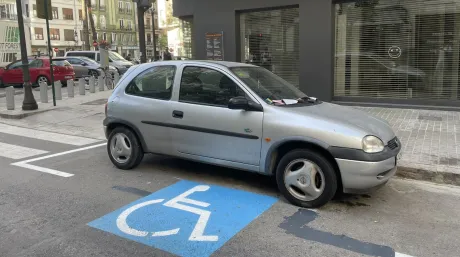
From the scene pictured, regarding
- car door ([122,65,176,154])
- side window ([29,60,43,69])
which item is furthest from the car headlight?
side window ([29,60,43,69])

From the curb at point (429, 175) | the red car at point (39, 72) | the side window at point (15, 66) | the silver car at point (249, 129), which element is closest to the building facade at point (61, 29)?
the side window at point (15, 66)

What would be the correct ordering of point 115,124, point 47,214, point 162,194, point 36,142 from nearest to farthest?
1. point 47,214
2. point 162,194
3. point 115,124
4. point 36,142

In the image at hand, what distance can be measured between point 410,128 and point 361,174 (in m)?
Result: 4.70

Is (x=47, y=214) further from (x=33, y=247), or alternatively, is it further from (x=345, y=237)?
(x=345, y=237)

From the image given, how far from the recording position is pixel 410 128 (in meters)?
8.52

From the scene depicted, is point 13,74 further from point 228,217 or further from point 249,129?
point 228,217

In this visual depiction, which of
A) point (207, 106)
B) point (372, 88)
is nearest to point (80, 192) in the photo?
point (207, 106)

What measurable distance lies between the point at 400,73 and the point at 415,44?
802 millimetres

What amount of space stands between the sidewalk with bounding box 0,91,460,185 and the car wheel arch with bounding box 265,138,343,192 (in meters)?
1.65

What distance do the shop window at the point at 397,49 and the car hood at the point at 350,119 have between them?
6531mm

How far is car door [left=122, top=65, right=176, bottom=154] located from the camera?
5707 mm

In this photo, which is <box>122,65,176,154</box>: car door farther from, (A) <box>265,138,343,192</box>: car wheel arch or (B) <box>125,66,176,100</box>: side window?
(A) <box>265,138,343,192</box>: car wheel arch

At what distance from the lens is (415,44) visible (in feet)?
35.4

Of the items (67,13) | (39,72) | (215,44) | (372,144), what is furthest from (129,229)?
(67,13)
